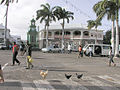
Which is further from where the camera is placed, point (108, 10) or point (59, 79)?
point (108, 10)

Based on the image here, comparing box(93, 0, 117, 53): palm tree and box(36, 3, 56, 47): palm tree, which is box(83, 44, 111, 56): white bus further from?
box(36, 3, 56, 47): palm tree

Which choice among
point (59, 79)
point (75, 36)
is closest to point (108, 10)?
point (59, 79)

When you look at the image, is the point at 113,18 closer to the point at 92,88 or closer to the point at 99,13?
the point at 99,13

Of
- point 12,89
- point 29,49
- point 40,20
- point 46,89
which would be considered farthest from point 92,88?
point 40,20

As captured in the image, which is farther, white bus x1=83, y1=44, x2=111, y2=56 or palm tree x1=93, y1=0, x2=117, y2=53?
white bus x1=83, y1=44, x2=111, y2=56

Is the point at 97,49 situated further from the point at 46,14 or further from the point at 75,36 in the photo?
the point at 75,36

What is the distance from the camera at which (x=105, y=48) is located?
2802cm

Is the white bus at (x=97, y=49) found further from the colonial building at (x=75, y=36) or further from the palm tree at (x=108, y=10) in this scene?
the colonial building at (x=75, y=36)

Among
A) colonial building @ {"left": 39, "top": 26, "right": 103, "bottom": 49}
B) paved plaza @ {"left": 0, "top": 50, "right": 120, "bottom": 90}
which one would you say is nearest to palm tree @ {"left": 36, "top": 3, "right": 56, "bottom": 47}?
colonial building @ {"left": 39, "top": 26, "right": 103, "bottom": 49}

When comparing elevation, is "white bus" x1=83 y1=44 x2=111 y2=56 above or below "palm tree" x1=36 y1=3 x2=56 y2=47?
below

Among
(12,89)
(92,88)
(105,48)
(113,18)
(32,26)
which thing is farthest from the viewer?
(32,26)

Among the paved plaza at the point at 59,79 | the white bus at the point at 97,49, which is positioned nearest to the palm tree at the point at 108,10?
the white bus at the point at 97,49

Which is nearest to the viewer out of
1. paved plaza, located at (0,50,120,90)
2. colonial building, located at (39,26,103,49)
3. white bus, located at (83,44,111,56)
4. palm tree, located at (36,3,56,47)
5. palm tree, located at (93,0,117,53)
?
paved plaza, located at (0,50,120,90)

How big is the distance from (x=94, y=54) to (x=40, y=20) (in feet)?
70.8
